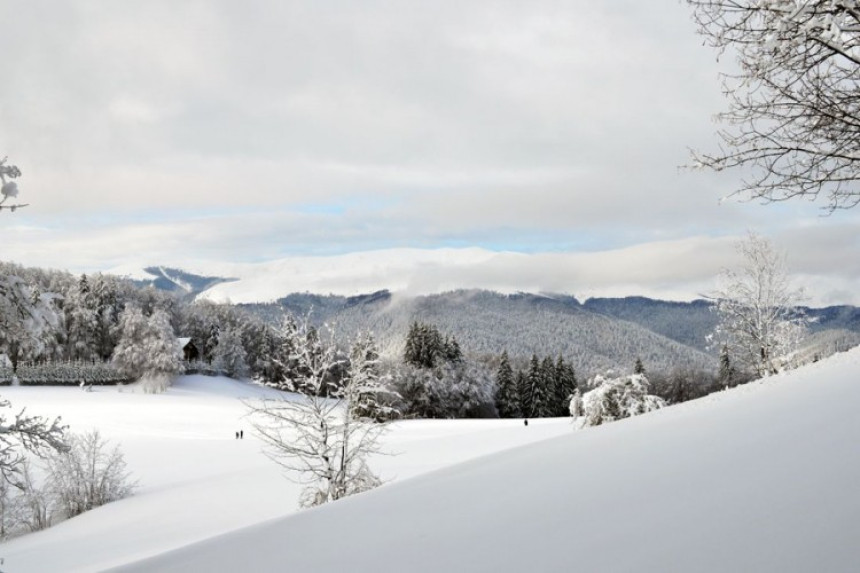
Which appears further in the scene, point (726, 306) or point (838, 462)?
point (726, 306)

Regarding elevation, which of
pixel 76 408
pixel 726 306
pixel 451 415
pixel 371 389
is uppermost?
pixel 726 306

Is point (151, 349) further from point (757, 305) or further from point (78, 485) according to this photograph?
point (757, 305)

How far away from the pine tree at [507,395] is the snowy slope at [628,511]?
5778 cm

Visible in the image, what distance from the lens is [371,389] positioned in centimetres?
1394

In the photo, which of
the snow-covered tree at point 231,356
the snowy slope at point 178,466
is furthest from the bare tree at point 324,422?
the snow-covered tree at point 231,356

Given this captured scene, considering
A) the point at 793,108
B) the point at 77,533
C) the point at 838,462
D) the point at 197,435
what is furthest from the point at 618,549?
the point at 197,435

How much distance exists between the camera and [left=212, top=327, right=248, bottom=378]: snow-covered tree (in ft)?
248

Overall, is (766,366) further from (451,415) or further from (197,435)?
(451,415)

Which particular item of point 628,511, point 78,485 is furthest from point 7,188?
point 78,485

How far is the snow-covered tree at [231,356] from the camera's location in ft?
248

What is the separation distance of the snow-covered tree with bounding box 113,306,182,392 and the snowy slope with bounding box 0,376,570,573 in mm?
3335

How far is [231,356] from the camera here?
251ft

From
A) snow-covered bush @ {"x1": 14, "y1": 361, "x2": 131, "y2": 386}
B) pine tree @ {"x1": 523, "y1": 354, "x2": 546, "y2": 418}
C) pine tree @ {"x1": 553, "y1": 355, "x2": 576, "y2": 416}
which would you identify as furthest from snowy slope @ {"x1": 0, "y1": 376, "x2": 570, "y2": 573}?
pine tree @ {"x1": 553, "y1": 355, "x2": 576, "y2": 416}

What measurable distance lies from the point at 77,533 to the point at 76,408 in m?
31.6
